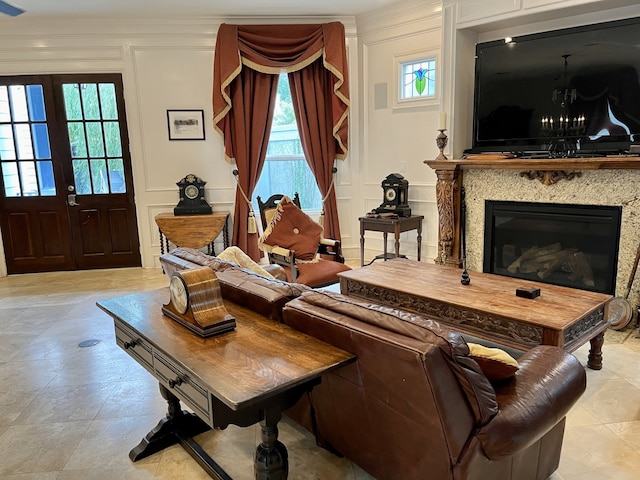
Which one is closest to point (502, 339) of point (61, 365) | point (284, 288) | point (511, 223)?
point (284, 288)

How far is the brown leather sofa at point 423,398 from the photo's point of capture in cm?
128

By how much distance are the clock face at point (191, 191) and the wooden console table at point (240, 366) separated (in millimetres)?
3343

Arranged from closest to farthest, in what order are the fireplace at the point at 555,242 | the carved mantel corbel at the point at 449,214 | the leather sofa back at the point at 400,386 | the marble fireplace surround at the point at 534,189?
the leather sofa back at the point at 400,386 < the marble fireplace surround at the point at 534,189 < the fireplace at the point at 555,242 < the carved mantel corbel at the point at 449,214

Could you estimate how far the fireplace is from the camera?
139 inches

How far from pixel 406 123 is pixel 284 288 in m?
3.51

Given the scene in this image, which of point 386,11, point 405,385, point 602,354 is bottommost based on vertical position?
point 602,354

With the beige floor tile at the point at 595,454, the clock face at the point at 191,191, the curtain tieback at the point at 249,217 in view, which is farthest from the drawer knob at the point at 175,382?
the clock face at the point at 191,191

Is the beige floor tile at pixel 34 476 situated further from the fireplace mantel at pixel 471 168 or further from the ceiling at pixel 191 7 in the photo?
the ceiling at pixel 191 7

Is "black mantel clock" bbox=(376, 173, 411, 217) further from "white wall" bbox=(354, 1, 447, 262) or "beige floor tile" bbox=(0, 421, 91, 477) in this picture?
"beige floor tile" bbox=(0, 421, 91, 477)

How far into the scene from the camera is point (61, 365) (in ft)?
9.71

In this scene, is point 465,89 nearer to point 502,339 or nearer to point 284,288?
point 502,339

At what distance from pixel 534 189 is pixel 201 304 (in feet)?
10.4

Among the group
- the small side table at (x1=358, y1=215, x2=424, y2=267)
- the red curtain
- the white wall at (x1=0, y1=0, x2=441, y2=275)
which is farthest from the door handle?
the small side table at (x1=358, y1=215, x2=424, y2=267)

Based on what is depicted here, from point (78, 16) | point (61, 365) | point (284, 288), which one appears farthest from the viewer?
point (78, 16)
